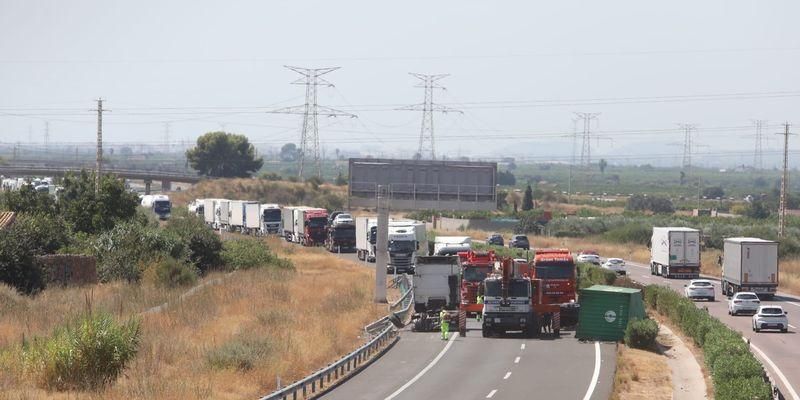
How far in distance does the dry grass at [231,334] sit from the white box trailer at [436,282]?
1973 mm

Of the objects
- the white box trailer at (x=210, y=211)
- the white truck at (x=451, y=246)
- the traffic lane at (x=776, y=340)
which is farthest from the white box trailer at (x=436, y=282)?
the white box trailer at (x=210, y=211)

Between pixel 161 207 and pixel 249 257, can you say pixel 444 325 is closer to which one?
pixel 249 257

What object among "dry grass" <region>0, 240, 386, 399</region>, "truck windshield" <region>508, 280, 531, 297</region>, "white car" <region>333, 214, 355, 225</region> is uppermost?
"truck windshield" <region>508, 280, 531, 297</region>

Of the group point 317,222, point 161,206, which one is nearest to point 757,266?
point 317,222

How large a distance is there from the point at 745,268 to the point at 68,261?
3598cm

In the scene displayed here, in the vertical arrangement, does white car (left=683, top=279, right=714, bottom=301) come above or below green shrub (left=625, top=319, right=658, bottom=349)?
below

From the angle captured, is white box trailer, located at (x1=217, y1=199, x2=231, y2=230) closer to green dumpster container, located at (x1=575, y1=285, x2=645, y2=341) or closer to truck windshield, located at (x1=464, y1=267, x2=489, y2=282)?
truck windshield, located at (x1=464, y1=267, x2=489, y2=282)

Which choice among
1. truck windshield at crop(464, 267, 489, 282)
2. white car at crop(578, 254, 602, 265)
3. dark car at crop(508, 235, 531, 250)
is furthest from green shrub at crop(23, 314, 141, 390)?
dark car at crop(508, 235, 531, 250)

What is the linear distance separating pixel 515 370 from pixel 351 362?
5.05m

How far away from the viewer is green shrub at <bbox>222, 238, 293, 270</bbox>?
75.5m

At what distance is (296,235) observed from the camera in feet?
356

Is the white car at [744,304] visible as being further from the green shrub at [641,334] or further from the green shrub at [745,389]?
the green shrub at [745,389]

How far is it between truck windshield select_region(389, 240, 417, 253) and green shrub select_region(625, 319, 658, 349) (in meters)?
33.7

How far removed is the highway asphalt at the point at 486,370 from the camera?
110ft
